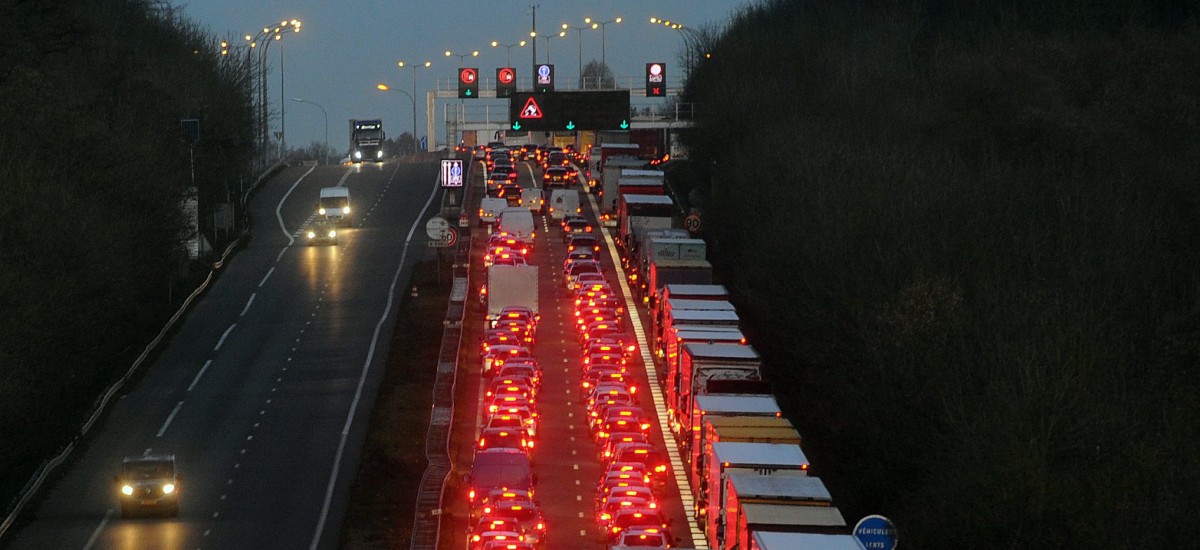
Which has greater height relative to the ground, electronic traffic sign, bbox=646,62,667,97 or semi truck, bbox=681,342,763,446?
electronic traffic sign, bbox=646,62,667,97

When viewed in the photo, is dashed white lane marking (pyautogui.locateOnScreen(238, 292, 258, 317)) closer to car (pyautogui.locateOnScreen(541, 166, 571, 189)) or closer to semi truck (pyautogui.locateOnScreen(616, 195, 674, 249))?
semi truck (pyautogui.locateOnScreen(616, 195, 674, 249))

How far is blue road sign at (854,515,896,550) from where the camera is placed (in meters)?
24.1

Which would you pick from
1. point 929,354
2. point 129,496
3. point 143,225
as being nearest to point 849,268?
point 929,354

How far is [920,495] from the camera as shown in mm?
40344

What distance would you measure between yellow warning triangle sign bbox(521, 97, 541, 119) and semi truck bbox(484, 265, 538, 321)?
21.0 m

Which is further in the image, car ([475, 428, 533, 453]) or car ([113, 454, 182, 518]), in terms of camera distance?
car ([475, 428, 533, 453])

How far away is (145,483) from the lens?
40.6m

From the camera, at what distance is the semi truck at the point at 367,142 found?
12812 cm

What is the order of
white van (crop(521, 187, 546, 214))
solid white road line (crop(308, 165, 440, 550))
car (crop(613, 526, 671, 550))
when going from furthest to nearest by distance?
white van (crop(521, 187, 546, 214)) < solid white road line (crop(308, 165, 440, 550)) < car (crop(613, 526, 671, 550))

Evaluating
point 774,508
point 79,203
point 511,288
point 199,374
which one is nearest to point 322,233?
point 511,288

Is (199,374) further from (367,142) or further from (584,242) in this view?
(367,142)

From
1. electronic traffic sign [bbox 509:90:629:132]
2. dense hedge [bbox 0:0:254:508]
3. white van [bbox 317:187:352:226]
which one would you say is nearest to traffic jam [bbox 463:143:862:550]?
electronic traffic sign [bbox 509:90:629:132]

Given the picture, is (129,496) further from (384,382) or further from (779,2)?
(779,2)

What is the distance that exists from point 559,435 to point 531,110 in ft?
115
